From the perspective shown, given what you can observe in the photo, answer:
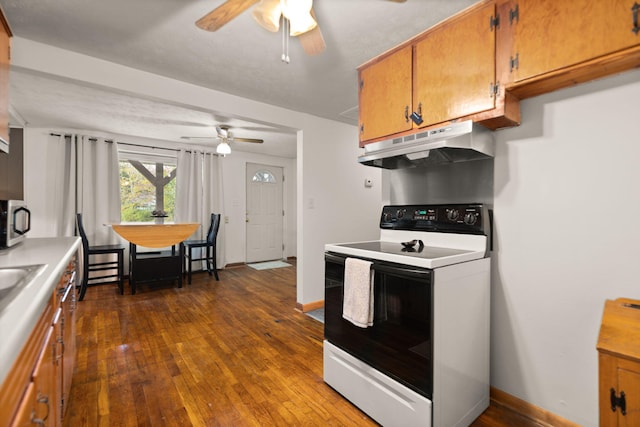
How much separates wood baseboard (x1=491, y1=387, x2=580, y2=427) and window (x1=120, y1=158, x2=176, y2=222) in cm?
478

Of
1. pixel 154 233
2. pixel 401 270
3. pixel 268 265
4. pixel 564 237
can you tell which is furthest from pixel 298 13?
pixel 268 265

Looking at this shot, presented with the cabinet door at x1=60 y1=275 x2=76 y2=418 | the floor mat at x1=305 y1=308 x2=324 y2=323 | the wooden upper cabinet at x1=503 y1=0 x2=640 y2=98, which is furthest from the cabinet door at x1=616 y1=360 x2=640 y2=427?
the floor mat at x1=305 y1=308 x2=324 y2=323

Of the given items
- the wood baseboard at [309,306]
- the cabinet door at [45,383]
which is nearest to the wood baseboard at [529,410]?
the wood baseboard at [309,306]

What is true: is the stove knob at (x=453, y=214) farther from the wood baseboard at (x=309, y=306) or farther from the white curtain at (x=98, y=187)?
the white curtain at (x=98, y=187)

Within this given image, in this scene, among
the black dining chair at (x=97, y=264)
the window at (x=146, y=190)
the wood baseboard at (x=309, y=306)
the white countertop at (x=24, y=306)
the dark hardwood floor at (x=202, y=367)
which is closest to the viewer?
the white countertop at (x=24, y=306)

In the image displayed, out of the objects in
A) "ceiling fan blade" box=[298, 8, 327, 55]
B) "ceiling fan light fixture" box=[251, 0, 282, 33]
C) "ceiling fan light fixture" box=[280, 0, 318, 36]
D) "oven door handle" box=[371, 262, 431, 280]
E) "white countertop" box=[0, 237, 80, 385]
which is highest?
"ceiling fan blade" box=[298, 8, 327, 55]

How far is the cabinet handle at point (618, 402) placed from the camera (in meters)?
0.77

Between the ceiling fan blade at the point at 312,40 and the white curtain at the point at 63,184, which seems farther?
the white curtain at the point at 63,184

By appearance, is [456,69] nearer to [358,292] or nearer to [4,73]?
[358,292]

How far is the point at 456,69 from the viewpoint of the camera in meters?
1.62

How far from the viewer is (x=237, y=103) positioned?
117 inches

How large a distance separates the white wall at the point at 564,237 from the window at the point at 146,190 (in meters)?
4.74

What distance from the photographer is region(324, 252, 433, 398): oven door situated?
1337mm

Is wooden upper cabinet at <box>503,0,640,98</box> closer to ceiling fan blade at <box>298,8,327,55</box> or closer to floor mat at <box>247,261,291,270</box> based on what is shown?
ceiling fan blade at <box>298,8,327,55</box>
